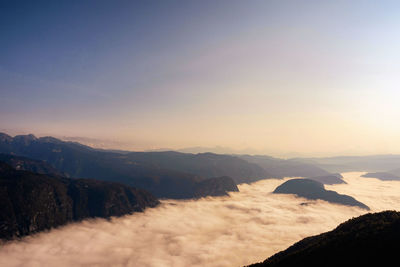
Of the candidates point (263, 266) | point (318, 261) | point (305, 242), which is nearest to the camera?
point (318, 261)

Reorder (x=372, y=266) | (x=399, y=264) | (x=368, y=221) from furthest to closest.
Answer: (x=368, y=221) < (x=372, y=266) < (x=399, y=264)

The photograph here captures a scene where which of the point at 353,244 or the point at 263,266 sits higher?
the point at 353,244

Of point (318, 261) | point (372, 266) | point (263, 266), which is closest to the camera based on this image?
point (372, 266)

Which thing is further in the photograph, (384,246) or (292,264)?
(292,264)

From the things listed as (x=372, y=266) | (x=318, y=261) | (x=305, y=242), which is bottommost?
(x=305, y=242)

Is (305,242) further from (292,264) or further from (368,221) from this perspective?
(292,264)

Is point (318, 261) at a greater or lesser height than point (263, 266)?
greater

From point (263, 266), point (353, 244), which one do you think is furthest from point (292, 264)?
point (353, 244)

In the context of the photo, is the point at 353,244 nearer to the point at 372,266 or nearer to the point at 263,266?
the point at 372,266

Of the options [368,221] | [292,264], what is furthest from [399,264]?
[368,221]
